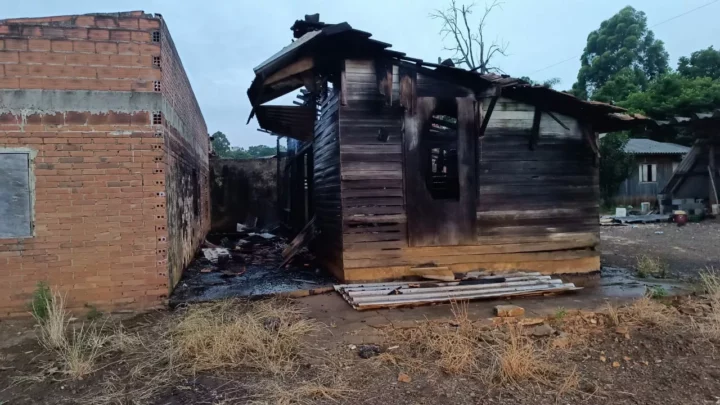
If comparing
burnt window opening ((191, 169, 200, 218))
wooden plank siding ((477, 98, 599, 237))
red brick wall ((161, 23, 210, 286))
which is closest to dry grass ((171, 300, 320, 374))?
red brick wall ((161, 23, 210, 286))

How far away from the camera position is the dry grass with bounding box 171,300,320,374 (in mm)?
4012

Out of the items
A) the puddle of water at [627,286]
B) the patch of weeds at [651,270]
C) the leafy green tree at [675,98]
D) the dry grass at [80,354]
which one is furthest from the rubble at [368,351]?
the leafy green tree at [675,98]

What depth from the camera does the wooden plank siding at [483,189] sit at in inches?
272

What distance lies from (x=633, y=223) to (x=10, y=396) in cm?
1923

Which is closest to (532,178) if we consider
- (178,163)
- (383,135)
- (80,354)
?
(383,135)

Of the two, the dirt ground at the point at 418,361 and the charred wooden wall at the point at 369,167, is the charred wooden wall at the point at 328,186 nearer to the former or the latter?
the charred wooden wall at the point at 369,167

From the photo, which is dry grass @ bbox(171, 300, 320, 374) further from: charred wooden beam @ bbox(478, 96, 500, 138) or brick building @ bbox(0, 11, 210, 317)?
charred wooden beam @ bbox(478, 96, 500, 138)

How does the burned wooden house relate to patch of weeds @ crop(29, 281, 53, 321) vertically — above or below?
above

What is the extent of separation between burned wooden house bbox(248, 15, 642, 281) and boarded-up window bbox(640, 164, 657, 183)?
1846 centimetres

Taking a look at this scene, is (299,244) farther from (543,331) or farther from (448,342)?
(543,331)

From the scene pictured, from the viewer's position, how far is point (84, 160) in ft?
18.2

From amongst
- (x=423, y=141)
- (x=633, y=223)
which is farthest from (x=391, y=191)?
(x=633, y=223)

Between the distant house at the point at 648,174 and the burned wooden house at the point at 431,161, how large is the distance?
17723mm

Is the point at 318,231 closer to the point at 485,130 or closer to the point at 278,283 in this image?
the point at 278,283
